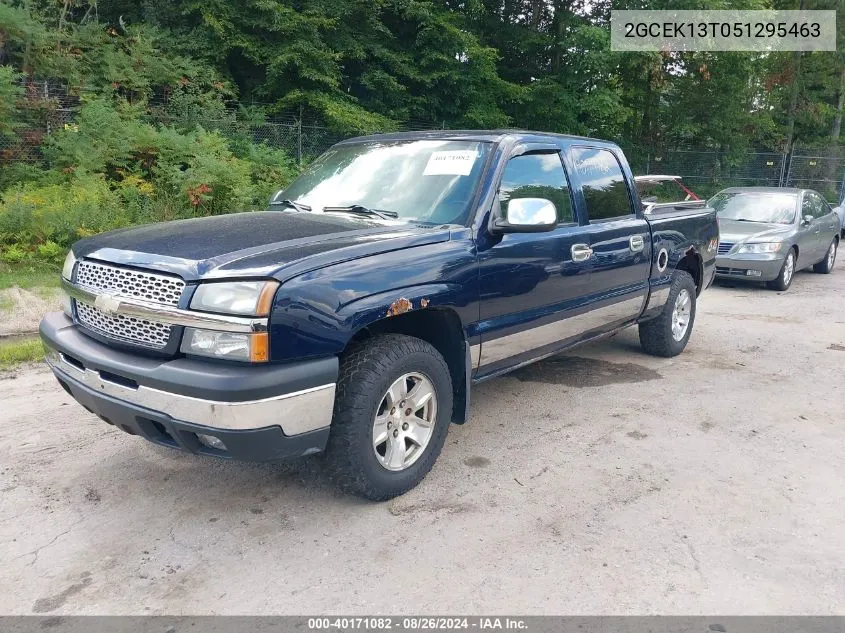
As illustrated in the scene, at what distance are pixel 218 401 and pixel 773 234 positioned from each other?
9.91 meters

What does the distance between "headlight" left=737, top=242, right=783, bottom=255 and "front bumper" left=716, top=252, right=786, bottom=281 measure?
0.22 ft

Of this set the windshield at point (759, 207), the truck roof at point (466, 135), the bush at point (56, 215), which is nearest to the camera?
the truck roof at point (466, 135)

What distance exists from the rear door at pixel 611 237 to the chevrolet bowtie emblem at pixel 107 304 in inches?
113

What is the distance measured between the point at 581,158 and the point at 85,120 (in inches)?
398

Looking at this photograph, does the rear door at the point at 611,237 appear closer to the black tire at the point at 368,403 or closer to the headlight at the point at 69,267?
the black tire at the point at 368,403

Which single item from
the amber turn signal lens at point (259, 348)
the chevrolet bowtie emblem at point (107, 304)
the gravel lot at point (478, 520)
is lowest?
the gravel lot at point (478, 520)

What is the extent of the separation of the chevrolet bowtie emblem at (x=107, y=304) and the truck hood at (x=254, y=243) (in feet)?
0.60

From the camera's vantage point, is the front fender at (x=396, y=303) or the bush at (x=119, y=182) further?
the bush at (x=119, y=182)

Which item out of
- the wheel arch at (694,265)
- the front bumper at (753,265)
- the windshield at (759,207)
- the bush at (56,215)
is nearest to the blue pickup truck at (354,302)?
the wheel arch at (694,265)

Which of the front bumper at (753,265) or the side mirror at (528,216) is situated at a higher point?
the side mirror at (528,216)

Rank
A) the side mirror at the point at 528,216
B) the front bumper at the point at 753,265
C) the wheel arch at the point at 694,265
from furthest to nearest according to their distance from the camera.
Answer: the front bumper at the point at 753,265 → the wheel arch at the point at 694,265 → the side mirror at the point at 528,216

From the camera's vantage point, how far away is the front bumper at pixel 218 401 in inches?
112

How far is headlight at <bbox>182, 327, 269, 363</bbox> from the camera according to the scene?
2.89 m

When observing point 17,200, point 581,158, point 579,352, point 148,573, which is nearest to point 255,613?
point 148,573
